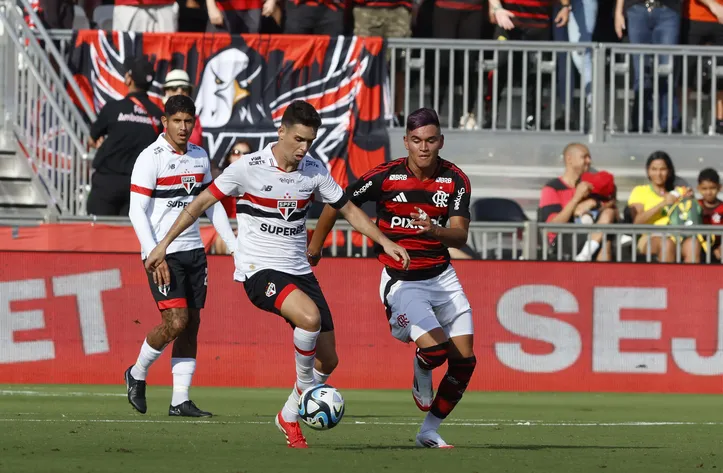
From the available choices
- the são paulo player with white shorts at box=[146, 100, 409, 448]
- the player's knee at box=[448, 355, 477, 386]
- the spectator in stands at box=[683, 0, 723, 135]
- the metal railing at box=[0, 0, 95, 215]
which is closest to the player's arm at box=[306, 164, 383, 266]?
the são paulo player with white shorts at box=[146, 100, 409, 448]

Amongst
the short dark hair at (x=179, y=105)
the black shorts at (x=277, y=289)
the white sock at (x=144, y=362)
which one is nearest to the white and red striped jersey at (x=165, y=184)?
the short dark hair at (x=179, y=105)

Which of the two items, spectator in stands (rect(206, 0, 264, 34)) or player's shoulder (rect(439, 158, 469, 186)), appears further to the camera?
spectator in stands (rect(206, 0, 264, 34))

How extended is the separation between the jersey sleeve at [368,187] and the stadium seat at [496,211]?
302 inches

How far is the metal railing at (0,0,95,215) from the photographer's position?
1734 cm

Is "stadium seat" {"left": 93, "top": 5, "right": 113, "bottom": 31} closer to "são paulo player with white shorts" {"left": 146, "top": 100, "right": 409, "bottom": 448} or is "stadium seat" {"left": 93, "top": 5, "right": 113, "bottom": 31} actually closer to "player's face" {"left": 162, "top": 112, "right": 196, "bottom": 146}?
"player's face" {"left": 162, "top": 112, "right": 196, "bottom": 146}

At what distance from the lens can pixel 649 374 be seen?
15.1 meters

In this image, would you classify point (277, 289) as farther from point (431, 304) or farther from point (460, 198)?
point (460, 198)

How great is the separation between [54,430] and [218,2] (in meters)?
11.2

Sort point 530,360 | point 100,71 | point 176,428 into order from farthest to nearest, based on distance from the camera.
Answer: point 100,71 → point 530,360 → point 176,428

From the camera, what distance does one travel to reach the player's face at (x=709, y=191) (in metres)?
17.1

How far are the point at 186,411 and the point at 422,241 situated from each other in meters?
2.59

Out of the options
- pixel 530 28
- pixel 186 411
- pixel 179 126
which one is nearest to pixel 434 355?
pixel 186 411

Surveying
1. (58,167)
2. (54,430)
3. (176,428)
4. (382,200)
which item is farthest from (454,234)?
(58,167)

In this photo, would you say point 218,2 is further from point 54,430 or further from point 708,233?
point 54,430
